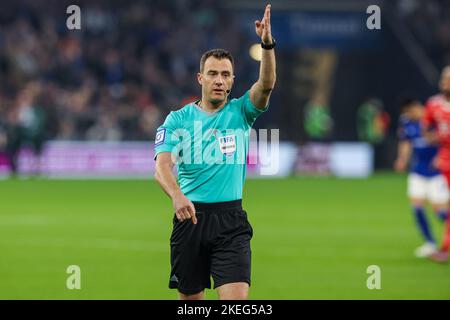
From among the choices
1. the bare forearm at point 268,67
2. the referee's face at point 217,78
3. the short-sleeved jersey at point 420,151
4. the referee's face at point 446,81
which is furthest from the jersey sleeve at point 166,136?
the short-sleeved jersey at point 420,151

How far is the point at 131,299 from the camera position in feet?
36.6

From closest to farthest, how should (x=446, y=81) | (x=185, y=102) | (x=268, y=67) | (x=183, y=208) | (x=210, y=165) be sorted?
(x=183, y=208) → (x=268, y=67) → (x=210, y=165) → (x=446, y=81) → (x=185, y=102)

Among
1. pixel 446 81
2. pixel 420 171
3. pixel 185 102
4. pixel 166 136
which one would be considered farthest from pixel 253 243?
pixel 185 102

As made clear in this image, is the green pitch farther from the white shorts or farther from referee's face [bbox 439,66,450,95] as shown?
referee's face [bbox 439,66,450,95]

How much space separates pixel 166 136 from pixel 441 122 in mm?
7335

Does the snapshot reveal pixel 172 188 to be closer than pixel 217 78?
Yes

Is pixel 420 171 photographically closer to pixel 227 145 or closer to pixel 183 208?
pixel 227 145

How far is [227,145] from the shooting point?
8.09 meters

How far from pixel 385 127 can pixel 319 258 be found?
21.9 meters

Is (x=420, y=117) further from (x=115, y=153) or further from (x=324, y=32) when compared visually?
(x=324, y=32)

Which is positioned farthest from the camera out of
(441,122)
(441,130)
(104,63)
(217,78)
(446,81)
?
(104,63)

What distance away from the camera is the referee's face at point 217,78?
26.2 ft

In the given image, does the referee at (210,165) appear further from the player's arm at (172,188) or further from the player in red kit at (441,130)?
the player in red kit at (441,130)

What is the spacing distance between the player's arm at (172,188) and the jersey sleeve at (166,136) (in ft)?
0.12
